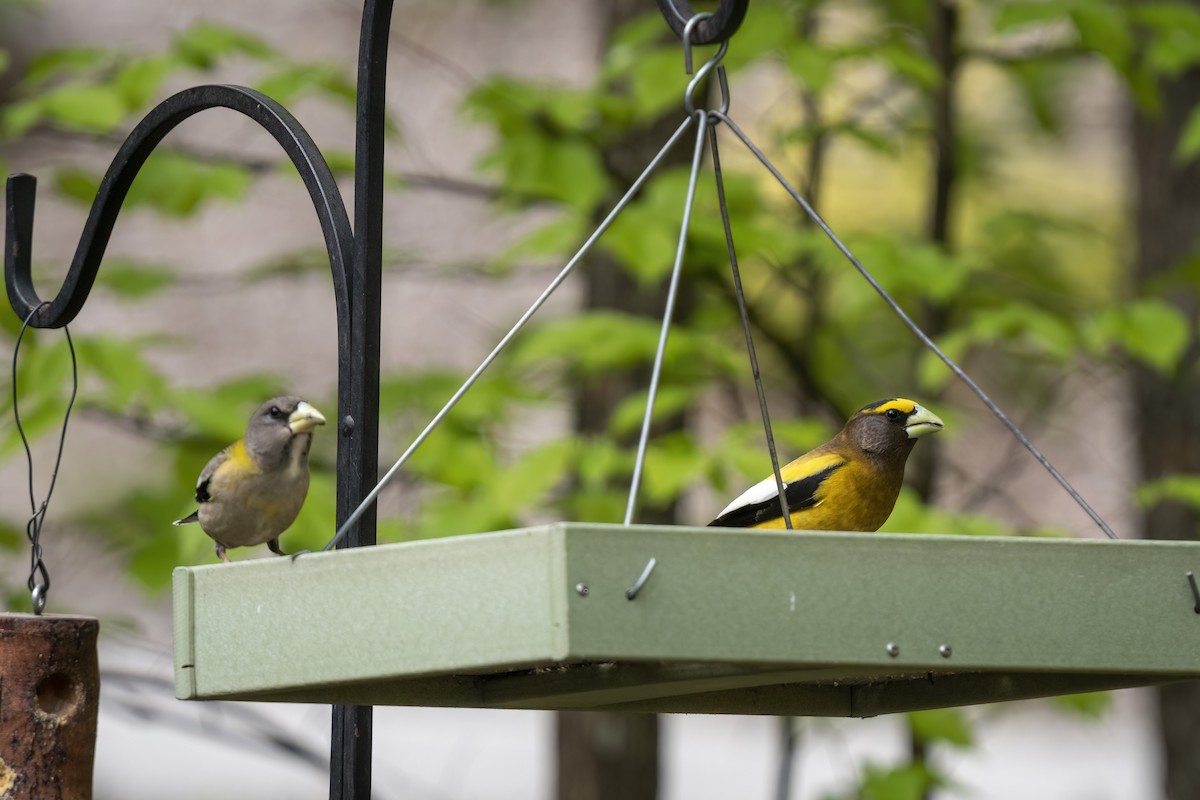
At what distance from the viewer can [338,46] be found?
482 inches

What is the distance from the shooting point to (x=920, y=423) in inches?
126

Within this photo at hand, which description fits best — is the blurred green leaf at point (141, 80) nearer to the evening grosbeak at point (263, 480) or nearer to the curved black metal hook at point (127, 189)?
the curved black metal hook at point (127, 189)

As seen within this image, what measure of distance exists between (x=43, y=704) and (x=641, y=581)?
157cm

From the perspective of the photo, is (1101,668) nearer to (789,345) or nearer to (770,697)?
(770,697)

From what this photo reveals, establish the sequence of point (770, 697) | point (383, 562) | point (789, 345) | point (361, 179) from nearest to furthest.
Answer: point (383, 562)
point (361, 179)
point (770, 697)
point (789, 345)

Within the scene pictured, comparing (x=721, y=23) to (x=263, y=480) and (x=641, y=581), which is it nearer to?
(x=641, y=581)

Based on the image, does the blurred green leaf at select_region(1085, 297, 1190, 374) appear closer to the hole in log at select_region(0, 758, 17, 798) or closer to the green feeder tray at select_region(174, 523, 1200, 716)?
the green feeder tray at select_region(174, 523, 1200, 716)

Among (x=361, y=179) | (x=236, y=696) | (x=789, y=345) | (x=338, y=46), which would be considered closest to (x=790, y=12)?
(x=789, y=345)

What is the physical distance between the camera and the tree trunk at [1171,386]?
678cm

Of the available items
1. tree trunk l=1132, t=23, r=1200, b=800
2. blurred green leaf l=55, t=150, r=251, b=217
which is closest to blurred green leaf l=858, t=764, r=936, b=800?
tree trunk l=1132, t=23, r=1200, b=800

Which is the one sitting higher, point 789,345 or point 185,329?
point 185,329

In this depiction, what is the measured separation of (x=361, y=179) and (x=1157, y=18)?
3.70m

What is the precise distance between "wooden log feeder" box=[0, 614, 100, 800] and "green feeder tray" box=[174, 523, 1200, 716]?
1.72ft

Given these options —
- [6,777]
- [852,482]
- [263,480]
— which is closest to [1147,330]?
[852,482]
